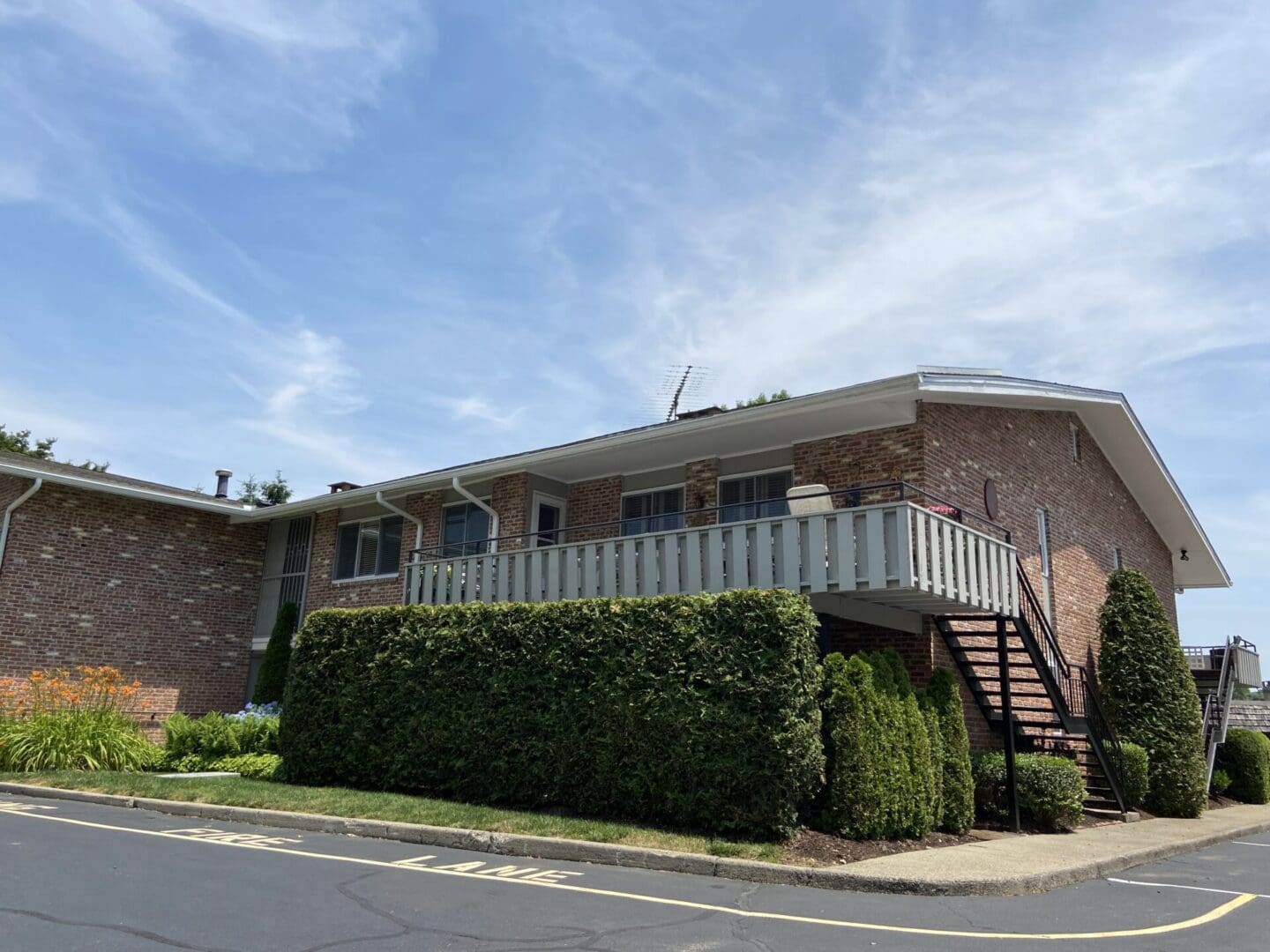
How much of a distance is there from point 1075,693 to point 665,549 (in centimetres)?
798

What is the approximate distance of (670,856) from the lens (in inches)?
342

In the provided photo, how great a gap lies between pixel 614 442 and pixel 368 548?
7381 mm

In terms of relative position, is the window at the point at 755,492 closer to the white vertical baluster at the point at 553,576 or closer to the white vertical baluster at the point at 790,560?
the white vertical baluster at the point at 553,576

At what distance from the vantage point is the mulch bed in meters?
8.83

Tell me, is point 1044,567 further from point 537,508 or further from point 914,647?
point 537,508

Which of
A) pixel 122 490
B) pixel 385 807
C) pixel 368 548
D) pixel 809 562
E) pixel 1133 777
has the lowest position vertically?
pixel 385 807

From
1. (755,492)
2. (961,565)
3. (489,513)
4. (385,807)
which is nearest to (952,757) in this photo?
(961,565)

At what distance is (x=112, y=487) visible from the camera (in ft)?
61.3

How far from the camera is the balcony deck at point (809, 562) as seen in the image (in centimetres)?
1065

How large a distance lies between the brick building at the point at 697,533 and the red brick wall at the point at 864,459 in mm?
27

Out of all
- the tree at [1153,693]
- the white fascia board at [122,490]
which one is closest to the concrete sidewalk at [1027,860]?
the tree at [1153,693]

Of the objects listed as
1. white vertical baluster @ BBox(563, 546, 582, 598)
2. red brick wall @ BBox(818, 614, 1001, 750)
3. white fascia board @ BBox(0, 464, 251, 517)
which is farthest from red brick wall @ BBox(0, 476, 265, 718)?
red brick wall @ BBox(818, 614, 1001, 750)

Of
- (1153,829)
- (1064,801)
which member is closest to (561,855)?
(1064,801)

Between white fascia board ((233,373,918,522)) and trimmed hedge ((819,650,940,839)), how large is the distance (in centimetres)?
→ 351
